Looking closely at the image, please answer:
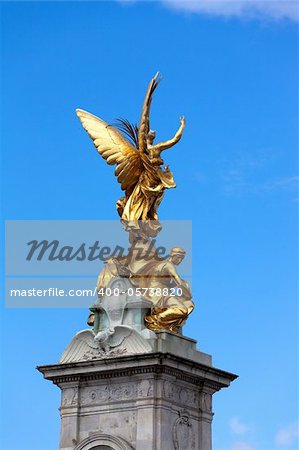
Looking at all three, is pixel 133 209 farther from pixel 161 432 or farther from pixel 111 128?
pixel 161 432

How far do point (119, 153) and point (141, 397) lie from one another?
6.34m

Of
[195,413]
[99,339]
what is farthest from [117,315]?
[195,413]

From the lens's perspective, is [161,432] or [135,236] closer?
[161,432]

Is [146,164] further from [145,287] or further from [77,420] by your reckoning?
[77,420]

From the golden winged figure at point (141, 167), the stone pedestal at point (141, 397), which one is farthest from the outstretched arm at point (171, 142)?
the stone pedestal at point (141, 397)

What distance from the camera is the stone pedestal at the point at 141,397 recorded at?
113 feet

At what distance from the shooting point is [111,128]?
37.7 m

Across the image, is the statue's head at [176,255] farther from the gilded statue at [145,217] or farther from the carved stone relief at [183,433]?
the carved stone relief at [183,433]

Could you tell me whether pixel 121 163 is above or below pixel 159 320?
above

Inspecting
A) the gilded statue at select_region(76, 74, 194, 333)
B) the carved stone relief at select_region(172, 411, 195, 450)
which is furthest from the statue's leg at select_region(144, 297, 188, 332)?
the carved stone relief at select_region(172, 411, 195, 450)

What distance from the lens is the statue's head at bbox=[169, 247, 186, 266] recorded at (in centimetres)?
3634

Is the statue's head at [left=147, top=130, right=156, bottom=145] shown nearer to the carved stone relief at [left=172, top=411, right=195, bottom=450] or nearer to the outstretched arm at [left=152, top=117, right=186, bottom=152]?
the outstretched arm at [left=152, top=117, right=186, bottom=152]

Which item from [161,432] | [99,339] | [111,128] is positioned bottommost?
[161,432]

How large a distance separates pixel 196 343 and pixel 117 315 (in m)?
2.14
